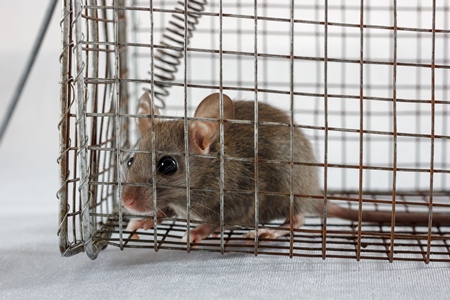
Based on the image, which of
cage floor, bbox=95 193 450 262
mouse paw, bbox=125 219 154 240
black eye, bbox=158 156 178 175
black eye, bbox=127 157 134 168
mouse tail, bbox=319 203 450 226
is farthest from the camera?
mouse tail, bbox=319 203 450 226

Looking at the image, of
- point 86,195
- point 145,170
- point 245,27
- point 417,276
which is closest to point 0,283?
point 86,195

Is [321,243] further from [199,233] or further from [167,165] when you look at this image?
[167,165]

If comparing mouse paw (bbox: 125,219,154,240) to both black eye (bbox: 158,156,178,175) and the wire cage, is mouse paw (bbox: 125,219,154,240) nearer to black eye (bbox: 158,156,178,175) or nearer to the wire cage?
the wire cage

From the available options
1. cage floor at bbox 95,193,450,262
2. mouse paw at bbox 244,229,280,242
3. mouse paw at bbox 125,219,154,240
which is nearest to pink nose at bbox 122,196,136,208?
cage floor at bbox 95,193,450,262

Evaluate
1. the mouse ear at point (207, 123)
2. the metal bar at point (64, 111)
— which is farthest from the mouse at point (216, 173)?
the metal bar at point (64, 111)

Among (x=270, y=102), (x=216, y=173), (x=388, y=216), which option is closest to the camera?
(x=216, y=173)

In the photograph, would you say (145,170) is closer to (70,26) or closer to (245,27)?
(70,26)

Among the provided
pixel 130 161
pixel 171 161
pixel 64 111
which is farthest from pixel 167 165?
pixel 64 111
